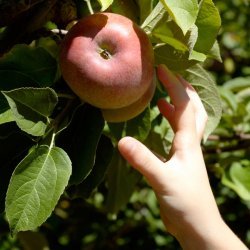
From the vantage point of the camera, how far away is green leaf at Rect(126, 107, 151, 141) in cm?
113

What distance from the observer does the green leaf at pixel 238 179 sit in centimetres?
171

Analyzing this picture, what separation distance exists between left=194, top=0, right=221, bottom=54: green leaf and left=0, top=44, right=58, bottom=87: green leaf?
26 centimetres

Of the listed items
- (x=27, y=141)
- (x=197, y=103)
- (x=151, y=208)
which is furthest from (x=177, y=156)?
(x=151, y=208)

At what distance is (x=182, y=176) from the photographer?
→ 3.35ft

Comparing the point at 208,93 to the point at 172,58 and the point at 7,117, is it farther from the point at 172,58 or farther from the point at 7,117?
the point at 7,117

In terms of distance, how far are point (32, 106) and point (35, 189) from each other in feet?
0.42

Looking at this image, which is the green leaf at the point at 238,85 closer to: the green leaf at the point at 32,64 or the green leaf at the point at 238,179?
the green leaf at the point at 238,179

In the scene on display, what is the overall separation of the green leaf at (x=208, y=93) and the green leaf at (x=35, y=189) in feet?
1.24

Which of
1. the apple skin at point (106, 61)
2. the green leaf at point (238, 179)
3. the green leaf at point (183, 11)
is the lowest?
the green leaf at point (238, 179)

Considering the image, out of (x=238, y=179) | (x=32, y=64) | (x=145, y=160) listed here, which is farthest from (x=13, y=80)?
(x=238, y=179)

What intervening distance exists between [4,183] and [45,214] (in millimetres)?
169

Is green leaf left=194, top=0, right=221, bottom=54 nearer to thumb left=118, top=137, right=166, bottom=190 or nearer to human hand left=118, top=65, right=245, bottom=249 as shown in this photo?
human hand left=118, top=65, right=245, bottom=249

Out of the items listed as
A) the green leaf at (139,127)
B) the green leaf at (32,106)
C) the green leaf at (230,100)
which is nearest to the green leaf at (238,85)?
the green leaf at (230,100)

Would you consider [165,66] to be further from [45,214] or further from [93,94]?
[45,214]
